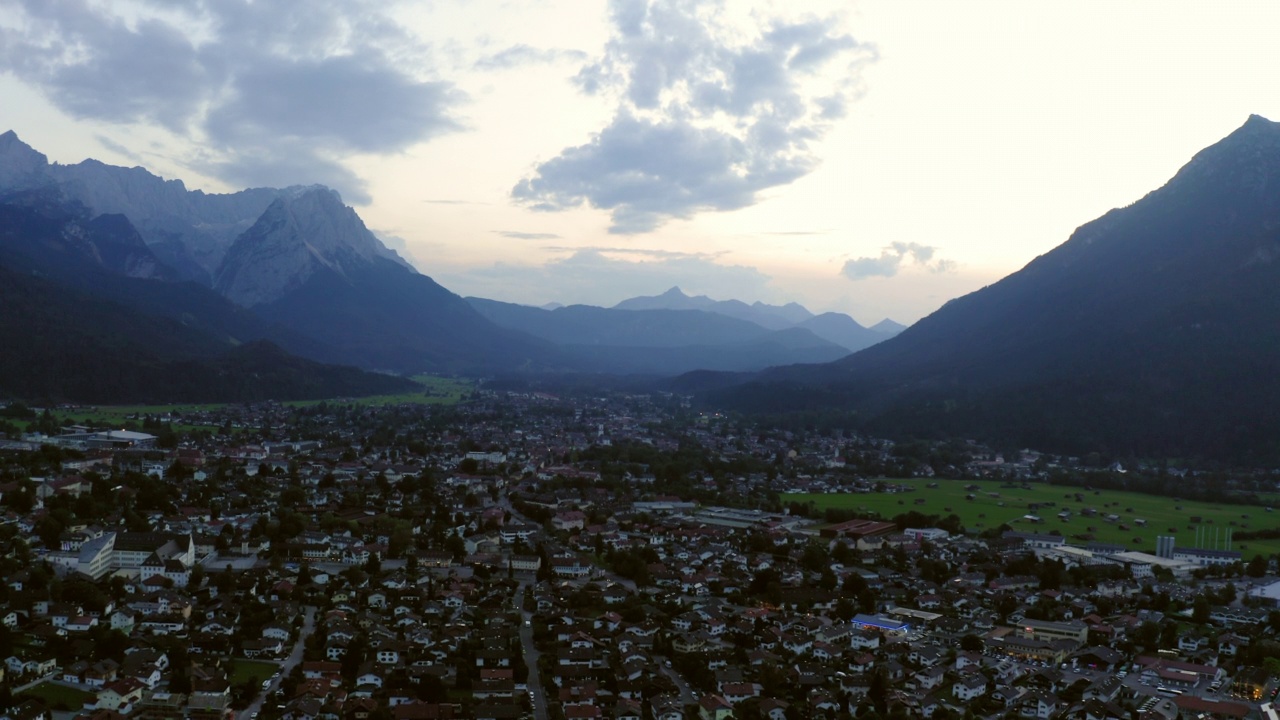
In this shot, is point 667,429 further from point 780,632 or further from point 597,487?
point 780,632

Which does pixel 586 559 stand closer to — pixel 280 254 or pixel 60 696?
pixel 60 696

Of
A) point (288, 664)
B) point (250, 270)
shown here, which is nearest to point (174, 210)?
point (250, 270)

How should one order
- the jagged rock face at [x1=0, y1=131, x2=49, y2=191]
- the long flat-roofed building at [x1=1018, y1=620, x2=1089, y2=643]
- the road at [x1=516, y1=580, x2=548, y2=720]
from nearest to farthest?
the road at [x1=516, y1=580, x2=548, y2=720]
the long flat-roofed building at [x1=1018, y1=620, x2=1089, y2=643]
the jagged rock face at [x1=0, y1=131, x2=49, y2=191]

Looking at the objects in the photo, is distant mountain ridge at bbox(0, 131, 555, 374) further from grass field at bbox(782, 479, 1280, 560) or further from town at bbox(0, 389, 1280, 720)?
town at bbox(0, 389, 1280, 720)

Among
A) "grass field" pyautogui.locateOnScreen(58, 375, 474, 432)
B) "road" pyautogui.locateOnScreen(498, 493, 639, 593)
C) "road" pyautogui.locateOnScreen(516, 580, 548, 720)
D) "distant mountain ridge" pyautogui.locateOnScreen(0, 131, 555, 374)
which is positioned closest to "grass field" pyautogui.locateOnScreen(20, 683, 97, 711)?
"road" pyautogui.locateOnScreen(516, 580, 548, 720)

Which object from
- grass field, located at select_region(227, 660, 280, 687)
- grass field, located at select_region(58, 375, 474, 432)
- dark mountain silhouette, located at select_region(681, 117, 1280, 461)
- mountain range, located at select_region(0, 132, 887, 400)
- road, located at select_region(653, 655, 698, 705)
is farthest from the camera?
mountain range, located at select_region(0, 132, 887, 400)

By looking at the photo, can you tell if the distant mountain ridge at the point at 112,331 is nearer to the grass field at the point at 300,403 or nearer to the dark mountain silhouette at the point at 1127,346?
the grass field at the point at 300,403
